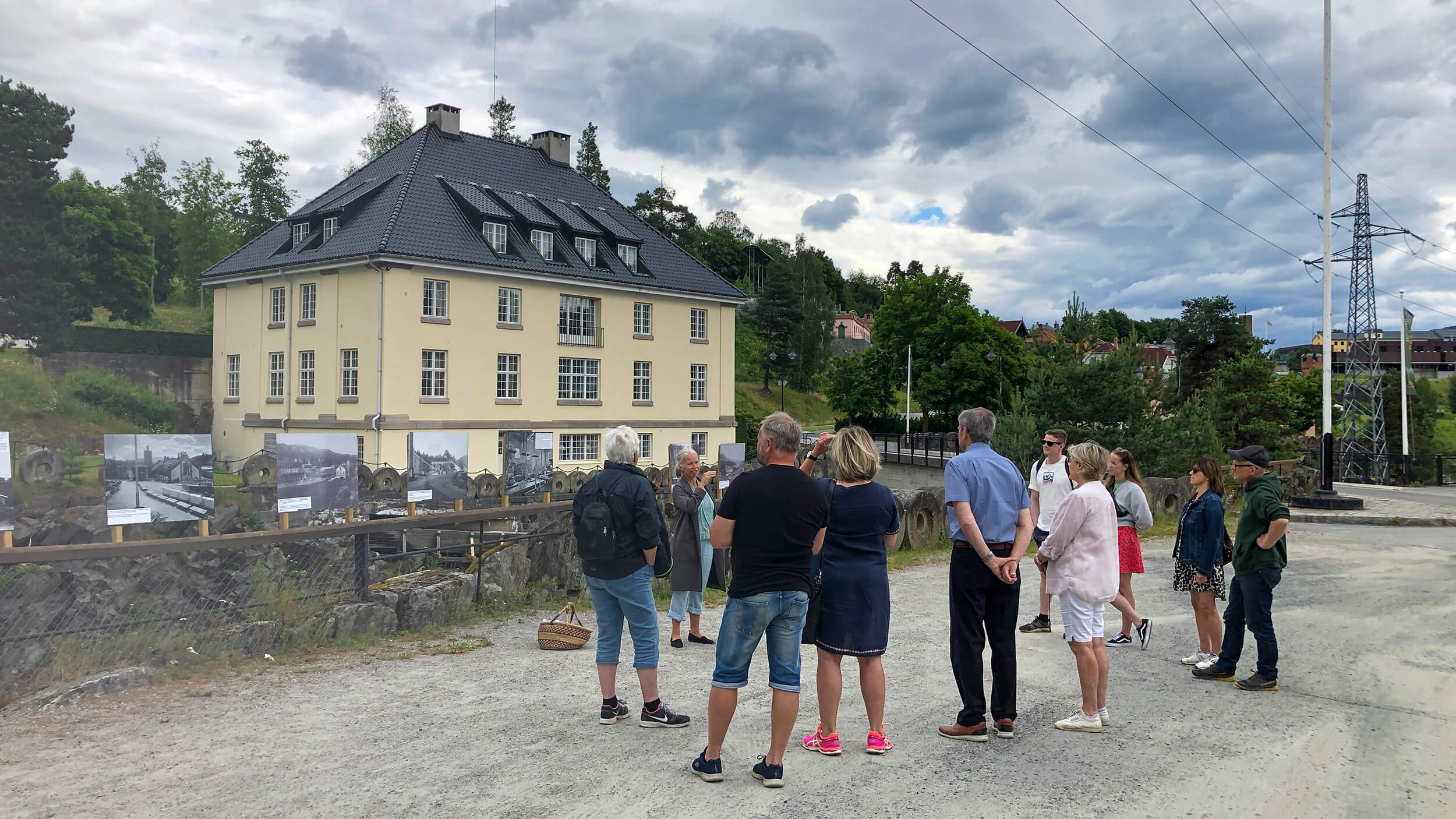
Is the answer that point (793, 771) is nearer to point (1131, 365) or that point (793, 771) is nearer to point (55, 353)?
point (1131, 365)

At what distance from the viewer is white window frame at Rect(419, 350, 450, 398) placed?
33.6 metres

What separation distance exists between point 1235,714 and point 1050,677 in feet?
4.52

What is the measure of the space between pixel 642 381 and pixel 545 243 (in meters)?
7.57

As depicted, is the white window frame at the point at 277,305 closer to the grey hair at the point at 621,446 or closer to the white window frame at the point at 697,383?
the white window frame at the point at 697,383

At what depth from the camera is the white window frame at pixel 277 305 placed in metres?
37.0

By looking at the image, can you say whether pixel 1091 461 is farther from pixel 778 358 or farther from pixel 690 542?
pixel 778 358

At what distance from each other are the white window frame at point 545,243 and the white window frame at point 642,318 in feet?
14.4

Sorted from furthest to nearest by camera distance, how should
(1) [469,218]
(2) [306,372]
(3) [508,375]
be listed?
(1) [469,218] < (3) [508,375] < (2) [306,372]

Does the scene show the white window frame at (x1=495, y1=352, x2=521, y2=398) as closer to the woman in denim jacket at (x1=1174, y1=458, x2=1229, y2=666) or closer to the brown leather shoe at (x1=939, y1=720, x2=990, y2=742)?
the woman in denim jacket at (x1=1174, y1=458, x2=1229, y2=666)

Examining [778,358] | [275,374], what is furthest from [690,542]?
[778,358]

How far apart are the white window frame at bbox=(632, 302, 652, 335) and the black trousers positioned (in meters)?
35.6

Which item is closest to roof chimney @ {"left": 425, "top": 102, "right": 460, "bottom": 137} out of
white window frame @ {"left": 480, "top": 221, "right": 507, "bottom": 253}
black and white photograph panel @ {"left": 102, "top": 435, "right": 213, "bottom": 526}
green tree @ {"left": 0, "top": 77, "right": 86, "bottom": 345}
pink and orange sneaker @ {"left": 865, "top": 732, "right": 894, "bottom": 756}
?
white window frame @ {"left": 480, "top": 221, "right": 507, "bottom": 253}

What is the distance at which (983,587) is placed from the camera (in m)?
5.80

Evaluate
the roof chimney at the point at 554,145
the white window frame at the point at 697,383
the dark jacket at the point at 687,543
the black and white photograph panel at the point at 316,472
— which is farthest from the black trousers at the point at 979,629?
the roof chimney at the point at 554,145
